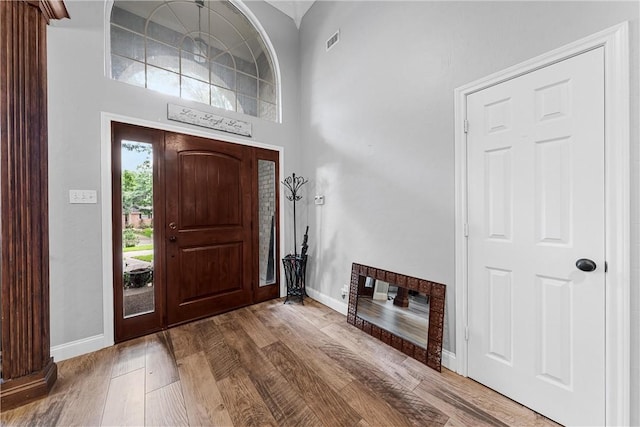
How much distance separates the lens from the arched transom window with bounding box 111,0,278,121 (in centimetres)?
237

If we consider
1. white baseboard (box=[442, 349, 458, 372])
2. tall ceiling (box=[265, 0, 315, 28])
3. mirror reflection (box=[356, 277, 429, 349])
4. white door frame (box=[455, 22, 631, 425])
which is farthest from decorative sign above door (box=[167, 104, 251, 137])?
white baseboard (box=[442, 349, 458, 372])

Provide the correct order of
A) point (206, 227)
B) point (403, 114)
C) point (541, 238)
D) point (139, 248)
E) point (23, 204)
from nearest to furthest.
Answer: point (541, 238) → point (23, 204) → point (403, 114) → point (139, 248) → point (206, 227)

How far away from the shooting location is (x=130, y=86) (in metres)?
2.24

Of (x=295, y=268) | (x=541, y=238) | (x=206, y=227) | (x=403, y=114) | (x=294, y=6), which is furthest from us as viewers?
(x=294, y=6)

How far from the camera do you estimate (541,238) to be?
1.43m

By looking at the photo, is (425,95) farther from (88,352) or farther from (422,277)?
(88,352)

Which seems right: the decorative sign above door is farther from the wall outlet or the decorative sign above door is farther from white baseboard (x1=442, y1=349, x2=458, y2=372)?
white baseboard (x1=442, y1=349, x2=458, y2=372)

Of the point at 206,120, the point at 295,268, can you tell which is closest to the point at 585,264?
the point at 295,268

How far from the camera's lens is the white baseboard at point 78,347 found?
6.27 feet

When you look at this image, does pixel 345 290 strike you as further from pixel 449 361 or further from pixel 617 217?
pixel 617 217

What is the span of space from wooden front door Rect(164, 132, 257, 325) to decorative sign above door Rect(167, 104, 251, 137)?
0.16 m

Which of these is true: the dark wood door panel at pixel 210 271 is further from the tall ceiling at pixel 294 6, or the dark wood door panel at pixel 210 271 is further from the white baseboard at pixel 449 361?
the tall ceiling at pixel 294 6

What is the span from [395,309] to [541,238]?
121 centimetres

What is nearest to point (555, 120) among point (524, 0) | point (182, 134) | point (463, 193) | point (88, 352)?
point (463, 193)
